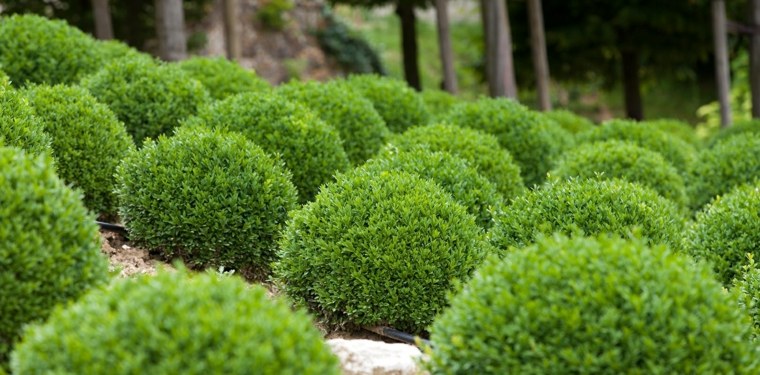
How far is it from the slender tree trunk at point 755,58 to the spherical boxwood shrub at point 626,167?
1026 cm

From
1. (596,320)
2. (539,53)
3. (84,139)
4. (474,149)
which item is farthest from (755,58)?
(596,320)

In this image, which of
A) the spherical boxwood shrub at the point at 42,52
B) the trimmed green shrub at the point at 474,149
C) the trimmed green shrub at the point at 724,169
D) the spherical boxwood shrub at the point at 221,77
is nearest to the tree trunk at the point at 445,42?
the spherical boxwood shrub at the point at 221,77

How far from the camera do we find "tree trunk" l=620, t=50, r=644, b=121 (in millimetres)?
21531

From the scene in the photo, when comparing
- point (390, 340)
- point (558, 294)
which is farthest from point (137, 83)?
point (558, 294)

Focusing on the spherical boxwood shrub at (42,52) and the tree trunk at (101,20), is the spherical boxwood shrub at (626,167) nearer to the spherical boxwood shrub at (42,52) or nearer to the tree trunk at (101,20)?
the spherical boxwood shrub at (42,52)

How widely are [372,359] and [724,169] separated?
6486mm

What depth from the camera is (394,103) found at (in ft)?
35.4

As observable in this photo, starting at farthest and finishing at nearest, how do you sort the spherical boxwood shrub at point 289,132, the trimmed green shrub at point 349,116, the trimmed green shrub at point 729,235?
the trimmed green shrub at point 349,116 < the spherical boxwood shrub at point 289,132 < the trimmed green shrub at point 729,235

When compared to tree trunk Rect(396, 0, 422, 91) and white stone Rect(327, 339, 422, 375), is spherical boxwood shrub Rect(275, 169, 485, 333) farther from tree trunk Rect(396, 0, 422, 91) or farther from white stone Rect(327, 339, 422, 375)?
tree trunk Rect(396, 0, 422, 91)

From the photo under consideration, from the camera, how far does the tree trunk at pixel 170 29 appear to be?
12.7 metres

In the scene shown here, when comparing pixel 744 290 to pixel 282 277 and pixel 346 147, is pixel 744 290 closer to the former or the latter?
pixel 282 277

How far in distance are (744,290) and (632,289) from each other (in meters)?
2.38

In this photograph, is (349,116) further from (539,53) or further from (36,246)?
(539,53)

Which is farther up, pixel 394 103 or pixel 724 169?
pixel 394 103
